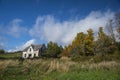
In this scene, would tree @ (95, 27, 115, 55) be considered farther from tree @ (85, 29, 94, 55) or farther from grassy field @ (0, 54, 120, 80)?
grassy field @ (0, 54, 120, 80)

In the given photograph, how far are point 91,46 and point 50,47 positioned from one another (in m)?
17.7

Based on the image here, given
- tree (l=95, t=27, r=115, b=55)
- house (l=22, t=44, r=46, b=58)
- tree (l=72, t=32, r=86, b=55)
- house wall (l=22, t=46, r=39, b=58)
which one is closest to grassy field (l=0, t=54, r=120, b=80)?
tree (l=95, t=27, r=115, b=55)

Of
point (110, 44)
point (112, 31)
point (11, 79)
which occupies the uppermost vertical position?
point (112, 31)

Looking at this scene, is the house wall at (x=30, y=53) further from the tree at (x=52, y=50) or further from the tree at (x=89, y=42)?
the tree at (x=89, y=42)

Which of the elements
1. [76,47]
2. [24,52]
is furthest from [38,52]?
[76,47]

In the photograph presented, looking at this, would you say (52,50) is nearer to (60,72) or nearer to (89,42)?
(89,42)

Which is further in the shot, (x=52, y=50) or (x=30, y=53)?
(x=30, y=53)

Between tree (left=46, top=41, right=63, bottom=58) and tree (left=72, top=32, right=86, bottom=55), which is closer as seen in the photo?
tree (left=72, top=32, right=86, bottom=55)

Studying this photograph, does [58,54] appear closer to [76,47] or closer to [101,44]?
[76,47]

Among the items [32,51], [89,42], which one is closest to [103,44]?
[89,42]

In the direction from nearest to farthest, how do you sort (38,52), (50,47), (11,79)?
(11,79), (50,47), (38,52)

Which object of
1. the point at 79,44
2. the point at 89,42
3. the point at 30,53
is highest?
the point at 89,42

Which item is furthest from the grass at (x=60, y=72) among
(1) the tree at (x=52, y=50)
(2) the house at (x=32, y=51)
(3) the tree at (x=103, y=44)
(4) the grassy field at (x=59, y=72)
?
(2) the house at (x=32, y=51)

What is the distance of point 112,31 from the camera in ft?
133
